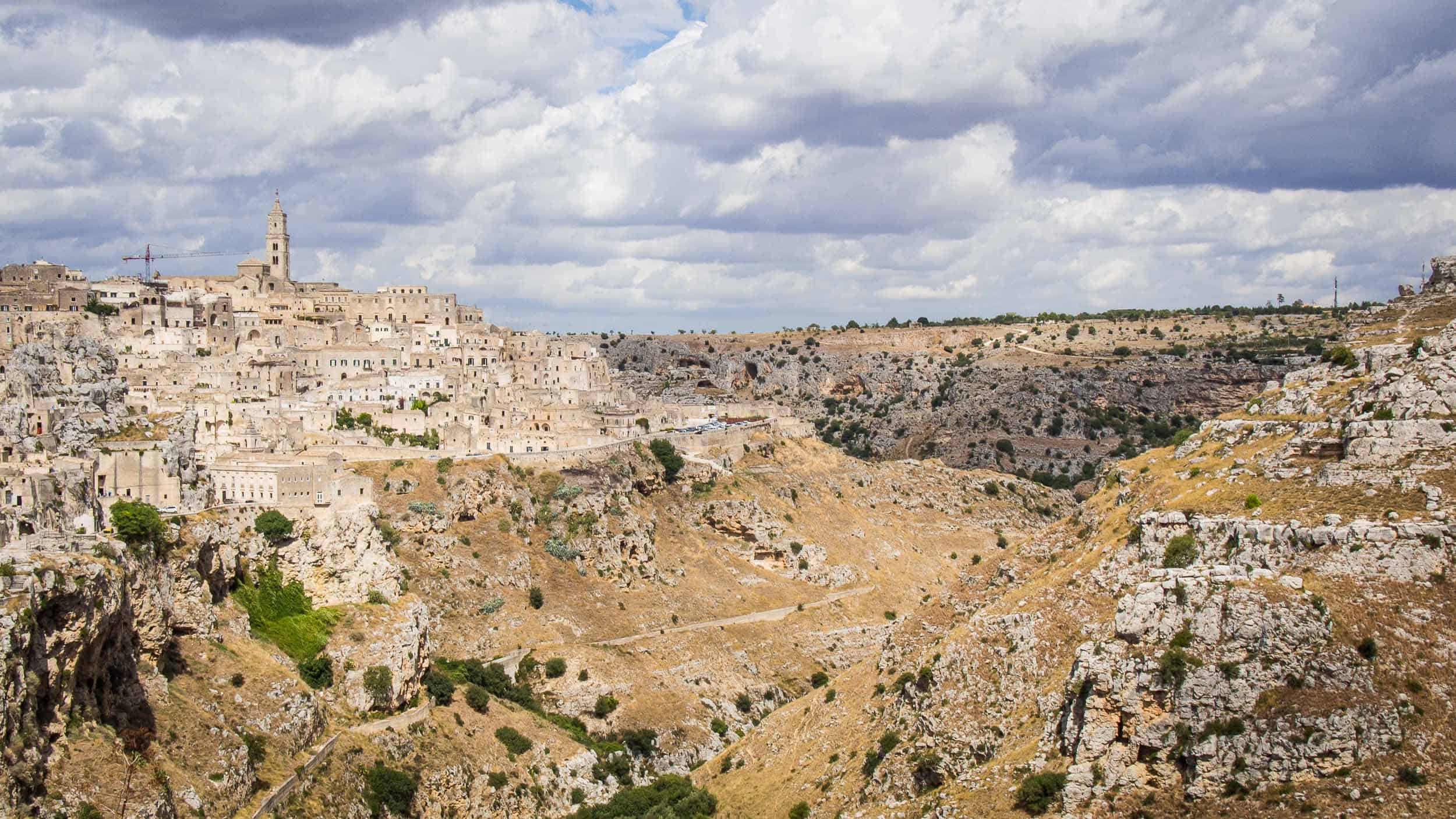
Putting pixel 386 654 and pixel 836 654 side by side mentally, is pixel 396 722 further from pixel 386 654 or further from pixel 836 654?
pixel 836 654

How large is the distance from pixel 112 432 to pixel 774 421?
61384mm

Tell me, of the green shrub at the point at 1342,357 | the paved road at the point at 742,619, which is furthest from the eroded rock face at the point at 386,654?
the green shrub at the point at 1342,357

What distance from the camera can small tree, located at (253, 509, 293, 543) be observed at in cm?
5853

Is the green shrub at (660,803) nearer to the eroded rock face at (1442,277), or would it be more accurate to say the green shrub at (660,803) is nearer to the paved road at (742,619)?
the paved road at (742,619)

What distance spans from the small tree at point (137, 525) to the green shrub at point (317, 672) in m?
7.21

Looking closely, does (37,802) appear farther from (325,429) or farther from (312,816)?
(325,429)

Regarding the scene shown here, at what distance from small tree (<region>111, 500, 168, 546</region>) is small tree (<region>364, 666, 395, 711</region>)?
9499 millimetres

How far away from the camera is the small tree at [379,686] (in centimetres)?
5459

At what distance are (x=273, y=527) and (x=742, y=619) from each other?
36.3 m

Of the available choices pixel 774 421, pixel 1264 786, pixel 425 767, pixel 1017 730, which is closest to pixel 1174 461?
pixel 1017 730

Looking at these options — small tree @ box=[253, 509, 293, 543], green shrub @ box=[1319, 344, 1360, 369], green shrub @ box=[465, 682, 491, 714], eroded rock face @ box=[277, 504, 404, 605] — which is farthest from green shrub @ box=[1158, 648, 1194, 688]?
small tree @ box=[253, 509, 293, 543]

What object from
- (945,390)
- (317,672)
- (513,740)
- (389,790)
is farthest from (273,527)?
(945,390)

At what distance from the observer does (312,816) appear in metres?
47.2

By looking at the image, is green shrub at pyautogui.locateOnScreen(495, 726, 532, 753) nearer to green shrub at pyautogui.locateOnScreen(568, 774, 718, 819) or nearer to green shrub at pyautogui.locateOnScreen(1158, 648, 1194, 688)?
green shrub at pyautogui.locateOnScreen(568, 774, 718, 819)
